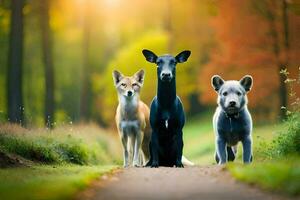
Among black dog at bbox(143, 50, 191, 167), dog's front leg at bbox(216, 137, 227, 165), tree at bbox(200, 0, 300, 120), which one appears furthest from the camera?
tree at bbox(200, 0, 300, 120)

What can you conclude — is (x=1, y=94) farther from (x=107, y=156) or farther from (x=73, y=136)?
(x=73, y=136)

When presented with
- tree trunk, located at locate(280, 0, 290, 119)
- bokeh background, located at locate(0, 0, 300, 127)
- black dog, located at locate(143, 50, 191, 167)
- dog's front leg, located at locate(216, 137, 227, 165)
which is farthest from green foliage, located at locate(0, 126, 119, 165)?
tree trunk, located at locate(280, 0, 290, 119)

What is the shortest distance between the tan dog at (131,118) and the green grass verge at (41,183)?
8.92 feet

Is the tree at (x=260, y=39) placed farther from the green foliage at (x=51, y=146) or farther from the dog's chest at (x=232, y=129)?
the dog's chest at (x=232, y=129)

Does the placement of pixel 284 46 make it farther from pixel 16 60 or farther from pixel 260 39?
pixel 16 60

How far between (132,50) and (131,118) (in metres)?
32.3

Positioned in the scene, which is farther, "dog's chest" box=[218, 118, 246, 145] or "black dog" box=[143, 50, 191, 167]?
"black dog" box=[143, 50, 191, 167]

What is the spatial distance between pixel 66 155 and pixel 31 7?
1480cm

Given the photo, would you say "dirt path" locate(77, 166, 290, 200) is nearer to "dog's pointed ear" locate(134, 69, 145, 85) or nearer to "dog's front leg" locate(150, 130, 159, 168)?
"dog's front leg" locate(150, 130, 159, 168)

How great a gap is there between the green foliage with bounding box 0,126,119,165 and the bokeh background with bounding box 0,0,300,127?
615 millimetres

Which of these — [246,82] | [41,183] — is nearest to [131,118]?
[246,82]

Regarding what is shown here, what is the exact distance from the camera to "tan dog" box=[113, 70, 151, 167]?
15.8 meters

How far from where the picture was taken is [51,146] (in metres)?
15.7

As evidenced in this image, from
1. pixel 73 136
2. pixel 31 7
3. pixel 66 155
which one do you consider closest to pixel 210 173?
pixel 66 155
